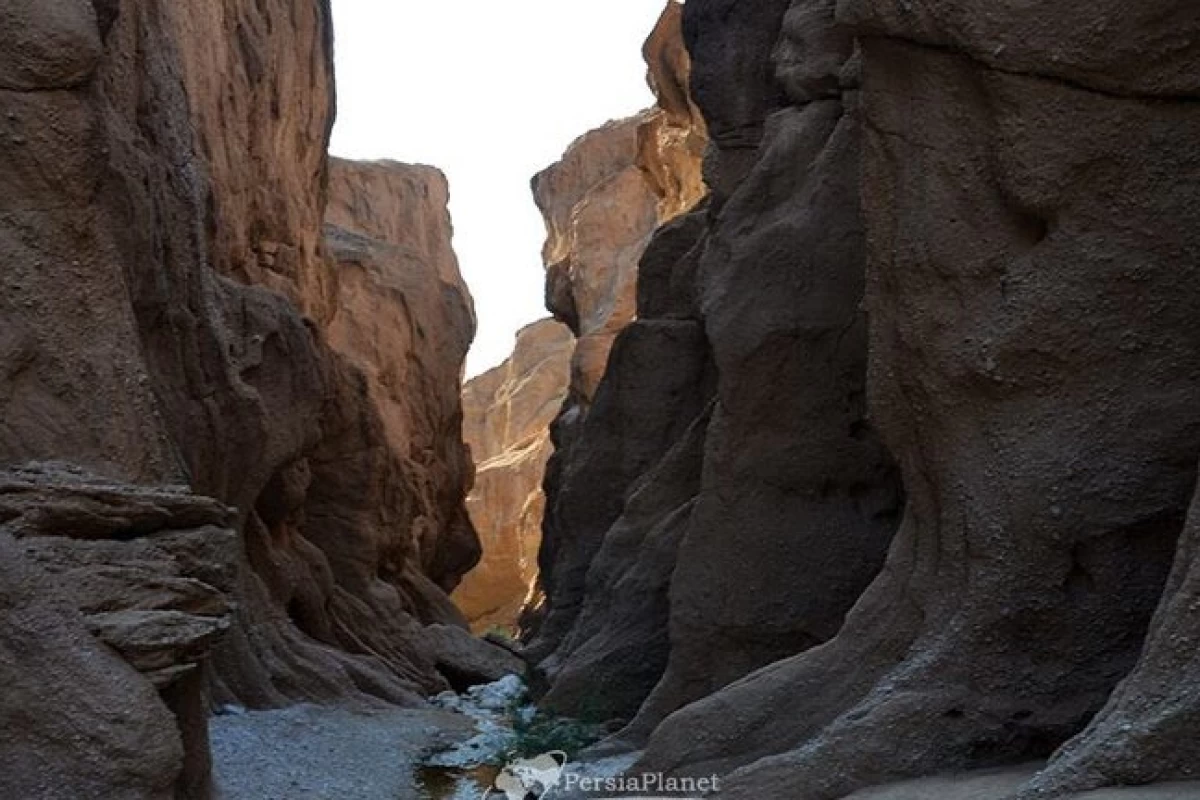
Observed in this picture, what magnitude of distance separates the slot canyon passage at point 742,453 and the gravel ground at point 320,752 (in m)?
0.07

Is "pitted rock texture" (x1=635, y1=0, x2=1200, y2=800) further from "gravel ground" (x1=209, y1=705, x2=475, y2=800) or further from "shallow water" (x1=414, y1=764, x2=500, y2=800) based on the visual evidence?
"gravel ground" (x1=209, y1=705, x2=475, y2=800)

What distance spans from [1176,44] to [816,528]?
5098 mm

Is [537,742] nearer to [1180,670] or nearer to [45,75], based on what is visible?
[45,75]

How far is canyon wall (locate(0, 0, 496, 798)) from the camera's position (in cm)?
760

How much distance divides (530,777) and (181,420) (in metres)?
5.24

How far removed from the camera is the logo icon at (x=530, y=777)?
11297 mm

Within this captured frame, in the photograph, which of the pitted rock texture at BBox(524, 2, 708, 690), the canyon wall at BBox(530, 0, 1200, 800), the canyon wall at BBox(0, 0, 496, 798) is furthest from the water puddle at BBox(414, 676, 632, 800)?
the canyon wall at BBox(530, 0, 1200, 800)

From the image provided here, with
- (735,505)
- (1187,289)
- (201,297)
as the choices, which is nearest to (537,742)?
(735,505)

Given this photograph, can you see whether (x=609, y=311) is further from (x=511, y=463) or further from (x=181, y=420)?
Result: (x=181, y=420)

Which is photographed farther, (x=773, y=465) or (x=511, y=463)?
(x=511, y=463)

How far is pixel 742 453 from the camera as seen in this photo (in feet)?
40.2

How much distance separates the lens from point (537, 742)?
1366 cm

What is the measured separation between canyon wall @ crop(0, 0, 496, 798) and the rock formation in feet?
49.4

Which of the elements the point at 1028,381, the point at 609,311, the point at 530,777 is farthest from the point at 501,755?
the point at 609,311
